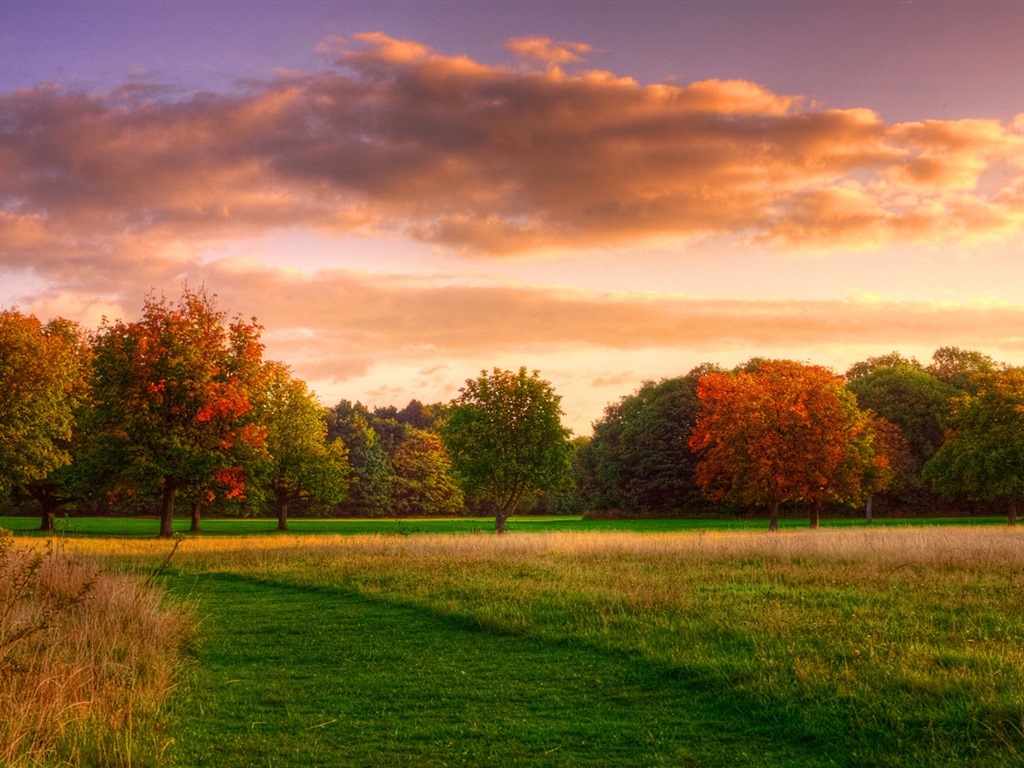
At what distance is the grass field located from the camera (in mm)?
7684

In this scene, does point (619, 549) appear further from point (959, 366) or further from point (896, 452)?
point (959, 366)

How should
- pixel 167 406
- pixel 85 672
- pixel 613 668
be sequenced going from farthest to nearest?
pixel 167 406 < pixel 613 668 < pixel 85 672

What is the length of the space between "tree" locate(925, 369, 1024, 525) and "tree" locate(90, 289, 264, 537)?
38.3m

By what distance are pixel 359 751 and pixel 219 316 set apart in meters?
36.0

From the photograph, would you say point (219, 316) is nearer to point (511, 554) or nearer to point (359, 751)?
point (511, 554)

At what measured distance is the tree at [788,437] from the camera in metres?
44.9

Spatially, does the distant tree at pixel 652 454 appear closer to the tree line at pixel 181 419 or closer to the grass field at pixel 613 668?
the tree line at pixel 181 419

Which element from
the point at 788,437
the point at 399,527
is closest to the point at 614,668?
the point at 788,437

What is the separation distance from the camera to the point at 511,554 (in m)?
25.0

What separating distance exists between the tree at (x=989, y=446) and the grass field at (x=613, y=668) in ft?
101

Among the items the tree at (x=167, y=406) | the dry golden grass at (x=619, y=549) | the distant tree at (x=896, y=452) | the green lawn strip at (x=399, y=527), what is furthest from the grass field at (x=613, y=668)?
the distant tree at (x=896, y=452)

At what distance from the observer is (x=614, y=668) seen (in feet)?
34.9

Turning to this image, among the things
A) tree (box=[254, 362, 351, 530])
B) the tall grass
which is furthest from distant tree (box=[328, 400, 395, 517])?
the tall grass

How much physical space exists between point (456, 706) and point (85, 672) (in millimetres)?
4245
